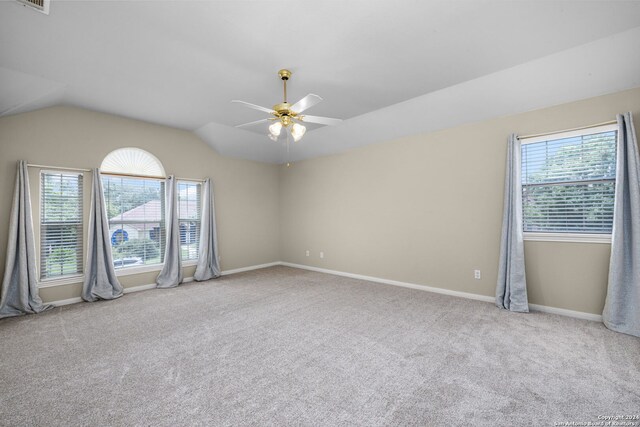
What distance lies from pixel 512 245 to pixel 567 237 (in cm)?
57

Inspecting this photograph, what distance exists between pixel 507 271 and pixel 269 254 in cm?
484

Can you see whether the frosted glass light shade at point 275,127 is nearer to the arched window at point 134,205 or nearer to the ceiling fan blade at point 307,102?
the ceiling fan blade at point 307,102

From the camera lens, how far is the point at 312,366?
226cm

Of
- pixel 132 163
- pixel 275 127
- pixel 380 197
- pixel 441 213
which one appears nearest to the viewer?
pixel 275 127

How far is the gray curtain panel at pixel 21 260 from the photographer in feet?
11.2

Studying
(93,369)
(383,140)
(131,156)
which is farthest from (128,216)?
(383,140)

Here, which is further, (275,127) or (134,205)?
(134,205)

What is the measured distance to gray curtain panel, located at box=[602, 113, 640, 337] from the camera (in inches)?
109

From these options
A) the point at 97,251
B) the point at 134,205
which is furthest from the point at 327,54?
the point at 97,251

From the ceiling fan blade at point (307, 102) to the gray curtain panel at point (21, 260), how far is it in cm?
369

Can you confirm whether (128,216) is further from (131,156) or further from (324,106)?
(324,106)

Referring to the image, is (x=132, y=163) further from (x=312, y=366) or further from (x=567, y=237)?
(x=567, y=237)

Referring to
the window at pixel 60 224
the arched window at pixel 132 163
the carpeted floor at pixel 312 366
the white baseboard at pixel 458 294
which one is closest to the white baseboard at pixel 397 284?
the white baseboard at pixel 458 294

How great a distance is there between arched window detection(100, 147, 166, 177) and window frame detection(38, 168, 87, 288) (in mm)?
395
